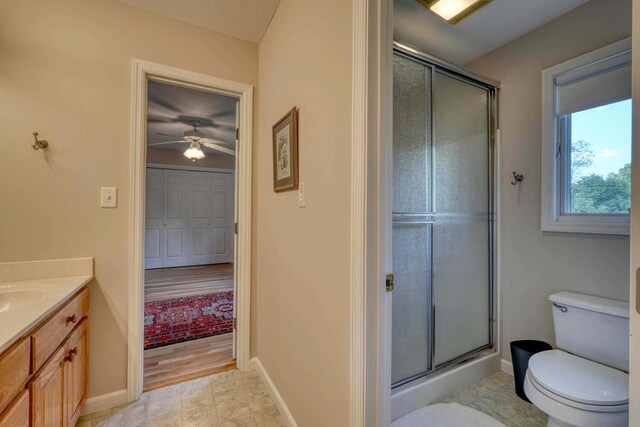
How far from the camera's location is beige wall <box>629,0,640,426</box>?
489mm

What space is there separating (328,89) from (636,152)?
3.18 feet

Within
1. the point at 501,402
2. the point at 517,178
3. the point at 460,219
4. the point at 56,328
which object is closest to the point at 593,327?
the point at 501,402

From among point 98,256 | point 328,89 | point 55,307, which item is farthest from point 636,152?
point 98,256

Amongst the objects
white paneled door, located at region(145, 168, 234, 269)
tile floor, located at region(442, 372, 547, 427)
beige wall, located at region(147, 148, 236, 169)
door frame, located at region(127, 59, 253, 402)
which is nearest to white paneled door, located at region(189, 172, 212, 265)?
white paneled door, located at region(145, 168, 234, 269)

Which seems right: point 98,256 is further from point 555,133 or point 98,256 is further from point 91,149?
point 555,133

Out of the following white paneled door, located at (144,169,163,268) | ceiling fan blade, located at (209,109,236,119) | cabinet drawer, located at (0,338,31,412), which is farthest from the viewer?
white paneled door, located at (144,169,163,268)

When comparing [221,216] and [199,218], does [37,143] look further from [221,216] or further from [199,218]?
[221,216]

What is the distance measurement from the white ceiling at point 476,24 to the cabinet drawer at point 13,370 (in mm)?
2211

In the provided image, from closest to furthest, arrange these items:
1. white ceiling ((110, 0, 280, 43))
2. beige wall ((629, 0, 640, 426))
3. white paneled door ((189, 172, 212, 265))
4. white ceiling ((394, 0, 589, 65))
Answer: beige wall ((629, 0, 640, 426)), white ceiling ((394, 0, 589, 65)), white ceiling ((110, 0, 280, 43)), white paneled door ((189, 172, 212, 265))

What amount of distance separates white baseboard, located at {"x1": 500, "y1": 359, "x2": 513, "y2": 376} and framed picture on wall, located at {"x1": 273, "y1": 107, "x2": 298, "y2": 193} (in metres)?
1.99

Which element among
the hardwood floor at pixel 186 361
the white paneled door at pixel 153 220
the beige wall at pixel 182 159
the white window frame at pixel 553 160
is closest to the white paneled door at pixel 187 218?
the white paneled door at pixel 153 220

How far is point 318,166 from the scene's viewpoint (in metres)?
1.28

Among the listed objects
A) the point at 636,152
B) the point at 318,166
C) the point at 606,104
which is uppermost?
the point at 606,104

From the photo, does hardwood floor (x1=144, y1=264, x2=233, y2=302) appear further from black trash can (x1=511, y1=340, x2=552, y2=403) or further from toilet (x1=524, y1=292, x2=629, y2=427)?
toilet (x1=524, y1=292, x2=629, y2=427)
